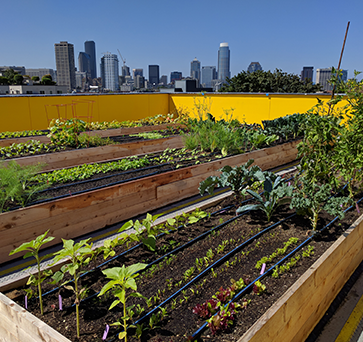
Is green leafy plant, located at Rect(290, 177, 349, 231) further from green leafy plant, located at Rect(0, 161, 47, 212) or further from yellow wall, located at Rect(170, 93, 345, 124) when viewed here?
yellow wall, located at Rect(170, 93, 345, 124)

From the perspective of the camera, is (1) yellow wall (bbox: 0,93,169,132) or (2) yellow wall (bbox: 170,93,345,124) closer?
(1) yellow wall (bbox: 0,93,169,132)

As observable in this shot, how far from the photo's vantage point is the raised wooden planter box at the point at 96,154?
18.2 feet

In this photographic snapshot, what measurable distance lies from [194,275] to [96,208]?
1.84m

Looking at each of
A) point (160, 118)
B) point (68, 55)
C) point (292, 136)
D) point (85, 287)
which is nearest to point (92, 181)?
point (85, 287)

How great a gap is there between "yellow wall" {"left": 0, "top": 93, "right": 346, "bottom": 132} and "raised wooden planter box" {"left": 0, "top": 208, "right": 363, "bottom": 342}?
17.8ft

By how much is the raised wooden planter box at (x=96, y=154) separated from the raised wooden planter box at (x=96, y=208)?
70.0 inches

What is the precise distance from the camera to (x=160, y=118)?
11.1 m

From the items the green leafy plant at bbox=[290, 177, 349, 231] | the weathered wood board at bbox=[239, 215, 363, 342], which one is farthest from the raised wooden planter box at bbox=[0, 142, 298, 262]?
the weathered wood board at bbox=[239, 215, 363, 342]

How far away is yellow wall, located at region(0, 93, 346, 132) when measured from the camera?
9094 millimetres

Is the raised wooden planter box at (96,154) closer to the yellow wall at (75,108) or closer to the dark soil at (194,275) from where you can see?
the yellow wall at (75,108)

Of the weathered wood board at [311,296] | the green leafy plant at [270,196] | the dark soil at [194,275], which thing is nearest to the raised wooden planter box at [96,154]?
the dark soil at [194,275]

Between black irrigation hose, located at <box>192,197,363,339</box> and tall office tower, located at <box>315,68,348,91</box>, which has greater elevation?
tall office tower, located at <box>315,68,348,91</box>

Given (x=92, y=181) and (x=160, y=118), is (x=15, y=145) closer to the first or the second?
(x=92, y=181)

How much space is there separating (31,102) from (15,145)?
10.5 feet
